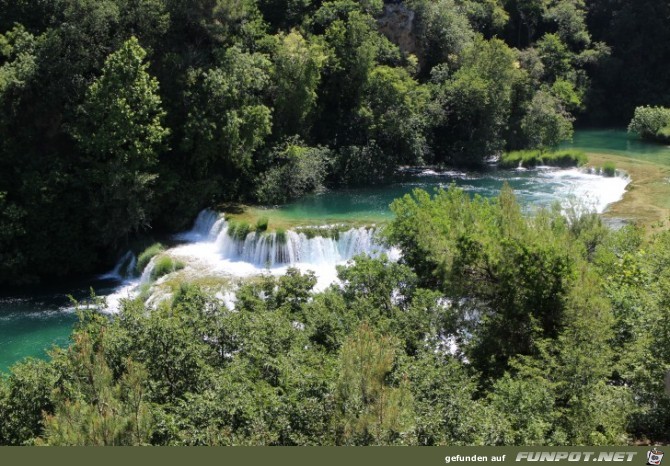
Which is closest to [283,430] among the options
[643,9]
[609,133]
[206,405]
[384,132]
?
[206,405]

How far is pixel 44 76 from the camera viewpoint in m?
30.9

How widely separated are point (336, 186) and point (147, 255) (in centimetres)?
1307

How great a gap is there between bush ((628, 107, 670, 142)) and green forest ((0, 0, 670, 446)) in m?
0.27

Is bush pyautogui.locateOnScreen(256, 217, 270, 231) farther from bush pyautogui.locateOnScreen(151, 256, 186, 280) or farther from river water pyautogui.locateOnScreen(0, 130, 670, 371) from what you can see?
bush pyautogui.locateOnScreen(151, 256, 186, 280)

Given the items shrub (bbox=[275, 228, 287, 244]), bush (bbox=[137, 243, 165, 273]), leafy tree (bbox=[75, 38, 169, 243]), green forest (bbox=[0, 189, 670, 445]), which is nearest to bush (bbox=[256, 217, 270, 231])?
shrub (bbox=[275, 228, 287, 244])

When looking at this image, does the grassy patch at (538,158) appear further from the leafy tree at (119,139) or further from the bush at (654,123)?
the leafy tree at (119,139)

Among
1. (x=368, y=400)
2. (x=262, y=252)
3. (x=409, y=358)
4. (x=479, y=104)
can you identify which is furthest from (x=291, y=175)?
(x=368, y=400)

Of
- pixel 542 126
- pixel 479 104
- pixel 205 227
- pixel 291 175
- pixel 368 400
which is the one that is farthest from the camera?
pixel 542 126

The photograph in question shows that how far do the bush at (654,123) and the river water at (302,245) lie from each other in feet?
19.9

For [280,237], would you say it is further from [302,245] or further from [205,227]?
[205,227]

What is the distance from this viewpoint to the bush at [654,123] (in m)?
49.3

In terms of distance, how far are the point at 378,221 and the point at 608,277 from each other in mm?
14309

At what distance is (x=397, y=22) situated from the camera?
4631 cm

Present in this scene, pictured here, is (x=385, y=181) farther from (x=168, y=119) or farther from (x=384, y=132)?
(x=168, y=119)
